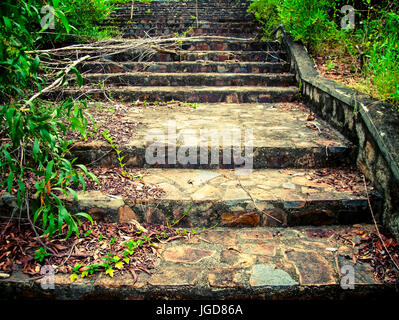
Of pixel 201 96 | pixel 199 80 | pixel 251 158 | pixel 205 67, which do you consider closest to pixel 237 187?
pixel 251 158

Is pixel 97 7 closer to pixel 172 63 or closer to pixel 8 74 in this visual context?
pixel 172 63

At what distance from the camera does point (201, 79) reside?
172 inches

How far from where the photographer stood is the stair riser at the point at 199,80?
4324mm

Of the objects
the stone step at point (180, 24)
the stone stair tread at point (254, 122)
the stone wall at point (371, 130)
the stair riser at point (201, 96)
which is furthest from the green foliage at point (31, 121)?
the stone step at point (180, 24)

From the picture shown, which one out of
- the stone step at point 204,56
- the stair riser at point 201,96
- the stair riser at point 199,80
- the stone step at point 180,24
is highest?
the stone step at point 180,24

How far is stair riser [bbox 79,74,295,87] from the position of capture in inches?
170

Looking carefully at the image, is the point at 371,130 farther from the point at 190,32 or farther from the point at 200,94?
the point at 190,32

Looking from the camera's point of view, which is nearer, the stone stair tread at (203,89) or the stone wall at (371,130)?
the stone wall at (371,130)

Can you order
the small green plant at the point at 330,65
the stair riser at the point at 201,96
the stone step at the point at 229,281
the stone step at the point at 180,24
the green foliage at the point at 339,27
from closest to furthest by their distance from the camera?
the stone step at the point at 229,281 < the green foliage at the point at 339,27 < the small green plant at the point at 330,65 < the stair riser at the point at 201,96 < the stone step at the point at 180,24

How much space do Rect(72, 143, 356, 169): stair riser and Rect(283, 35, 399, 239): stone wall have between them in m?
0.22

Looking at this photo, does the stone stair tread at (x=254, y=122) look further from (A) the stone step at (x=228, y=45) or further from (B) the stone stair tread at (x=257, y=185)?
(A) the stone step at (x=228, y=45)

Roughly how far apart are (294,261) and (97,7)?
5.77 m

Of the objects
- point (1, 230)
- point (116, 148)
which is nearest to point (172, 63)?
point (116, 148)

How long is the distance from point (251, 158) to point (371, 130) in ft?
3.23
